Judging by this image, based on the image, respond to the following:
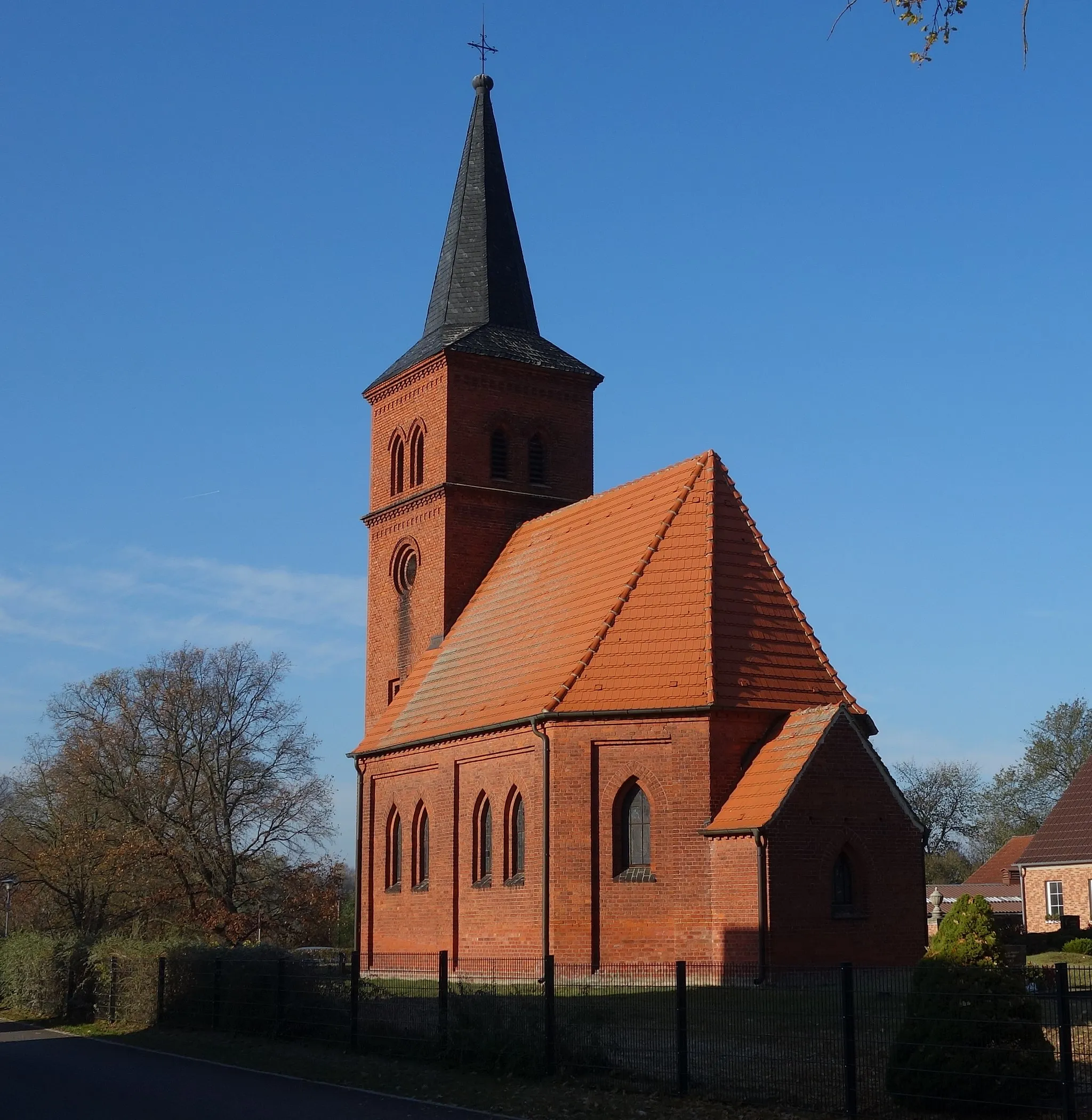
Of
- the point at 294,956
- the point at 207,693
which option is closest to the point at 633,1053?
the point at 294,956

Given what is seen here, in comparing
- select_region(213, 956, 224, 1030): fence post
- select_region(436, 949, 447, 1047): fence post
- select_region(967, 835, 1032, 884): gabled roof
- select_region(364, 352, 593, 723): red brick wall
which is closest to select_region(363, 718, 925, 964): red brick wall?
select_region(213, 956, 224, 1030): fence post

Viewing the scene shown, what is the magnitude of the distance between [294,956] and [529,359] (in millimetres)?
20260

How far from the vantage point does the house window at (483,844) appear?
30219mm

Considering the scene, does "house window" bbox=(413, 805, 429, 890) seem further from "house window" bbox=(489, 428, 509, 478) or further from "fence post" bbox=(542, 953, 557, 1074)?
"fence post" bbox=(542, 953, 557, 1074)

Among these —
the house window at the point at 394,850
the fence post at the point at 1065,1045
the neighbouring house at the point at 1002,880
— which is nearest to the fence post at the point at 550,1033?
the fence post at the point at 1065,1045

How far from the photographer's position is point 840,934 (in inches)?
1003

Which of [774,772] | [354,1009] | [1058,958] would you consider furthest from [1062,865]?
[354,1009]

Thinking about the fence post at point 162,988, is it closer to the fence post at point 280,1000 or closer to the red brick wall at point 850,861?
the fence post at point 280,1000

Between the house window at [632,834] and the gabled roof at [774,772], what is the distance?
153cm

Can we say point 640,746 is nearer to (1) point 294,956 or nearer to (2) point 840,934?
(2) point 840,934

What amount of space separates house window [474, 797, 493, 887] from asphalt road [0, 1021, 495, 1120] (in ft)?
35.2

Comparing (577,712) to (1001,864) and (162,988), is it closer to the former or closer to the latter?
(162,988)

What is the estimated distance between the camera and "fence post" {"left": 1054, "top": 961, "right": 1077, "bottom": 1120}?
11625mm

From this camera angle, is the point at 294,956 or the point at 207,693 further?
the point at 207,693
